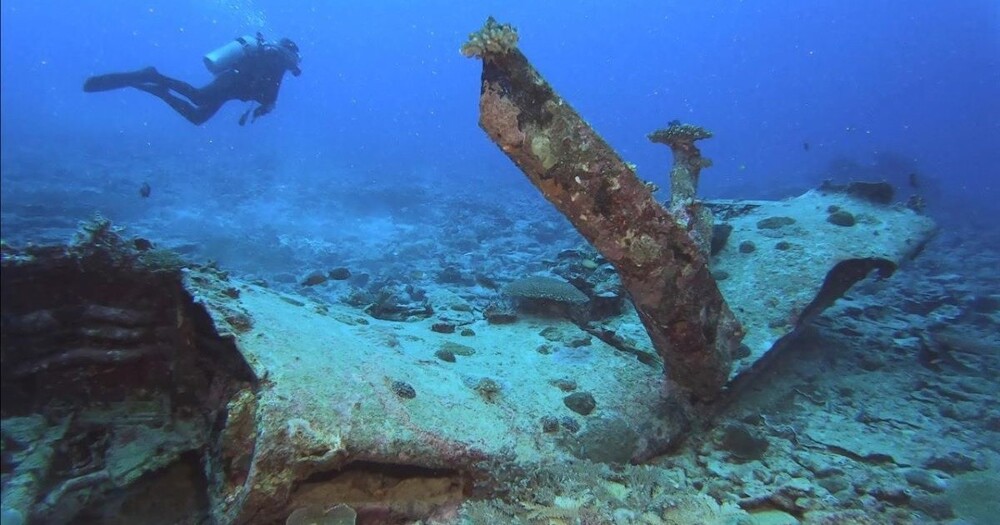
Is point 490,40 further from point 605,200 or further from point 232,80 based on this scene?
point 232,80

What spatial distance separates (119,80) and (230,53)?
132 inches

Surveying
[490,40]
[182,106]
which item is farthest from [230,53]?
[490,40]

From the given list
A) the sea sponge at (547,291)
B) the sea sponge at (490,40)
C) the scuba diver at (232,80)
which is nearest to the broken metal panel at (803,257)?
the sea sponge at (547,291)

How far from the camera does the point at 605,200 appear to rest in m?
4.07

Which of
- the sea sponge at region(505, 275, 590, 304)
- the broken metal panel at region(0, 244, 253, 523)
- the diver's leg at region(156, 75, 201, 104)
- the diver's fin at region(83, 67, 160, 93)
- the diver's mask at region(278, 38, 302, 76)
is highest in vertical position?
the diver's mask at region(278, 38, 302, 76)

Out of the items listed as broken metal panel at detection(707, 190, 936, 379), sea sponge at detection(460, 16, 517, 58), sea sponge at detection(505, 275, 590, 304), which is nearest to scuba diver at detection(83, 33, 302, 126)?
→ sea sponge at detection(505, 275, 590, 304)

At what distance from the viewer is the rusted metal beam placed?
3705 mm

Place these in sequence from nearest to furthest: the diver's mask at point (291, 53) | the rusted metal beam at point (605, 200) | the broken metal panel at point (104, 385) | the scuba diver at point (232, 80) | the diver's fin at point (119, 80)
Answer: the broken metal panel at point (104, 385)
the rusted metal beam at point (605, 200)
the diver's fin at point (119, 80)
the scuba diver at point (232, 80)
the diver's mask at point (291, 53)

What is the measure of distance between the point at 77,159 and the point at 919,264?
36883 millimetres

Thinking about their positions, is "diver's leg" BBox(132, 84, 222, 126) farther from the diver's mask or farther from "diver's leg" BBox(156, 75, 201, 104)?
the diver's mask

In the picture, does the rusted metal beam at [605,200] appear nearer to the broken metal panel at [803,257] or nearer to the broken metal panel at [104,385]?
the broken metal panel at [803,257]

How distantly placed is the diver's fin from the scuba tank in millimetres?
1691

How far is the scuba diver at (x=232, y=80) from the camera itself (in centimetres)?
1145

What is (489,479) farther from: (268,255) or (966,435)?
(268,255)
